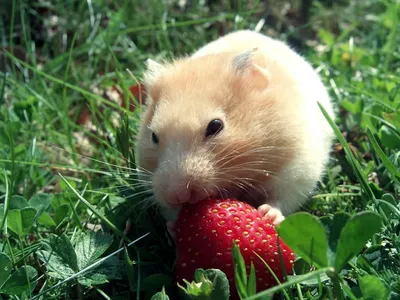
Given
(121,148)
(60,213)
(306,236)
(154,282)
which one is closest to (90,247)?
(154,282)

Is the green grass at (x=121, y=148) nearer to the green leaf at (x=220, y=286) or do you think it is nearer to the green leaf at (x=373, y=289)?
the green leaf at (x=373, y=289)

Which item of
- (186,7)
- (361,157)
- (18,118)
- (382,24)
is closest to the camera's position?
(361,157)

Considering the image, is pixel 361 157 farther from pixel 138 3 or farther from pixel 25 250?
pixel 138 3

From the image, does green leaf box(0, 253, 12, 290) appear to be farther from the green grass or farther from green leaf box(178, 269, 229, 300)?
green leaf box(178, 269, 229, 300)

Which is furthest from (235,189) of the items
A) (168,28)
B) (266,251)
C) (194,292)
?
(168,28)

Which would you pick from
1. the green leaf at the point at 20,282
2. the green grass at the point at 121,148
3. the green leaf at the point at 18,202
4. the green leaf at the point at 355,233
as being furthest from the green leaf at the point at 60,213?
the green leaf at the point at 355,233

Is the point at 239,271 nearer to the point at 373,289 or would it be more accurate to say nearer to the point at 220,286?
the point at 220,286
